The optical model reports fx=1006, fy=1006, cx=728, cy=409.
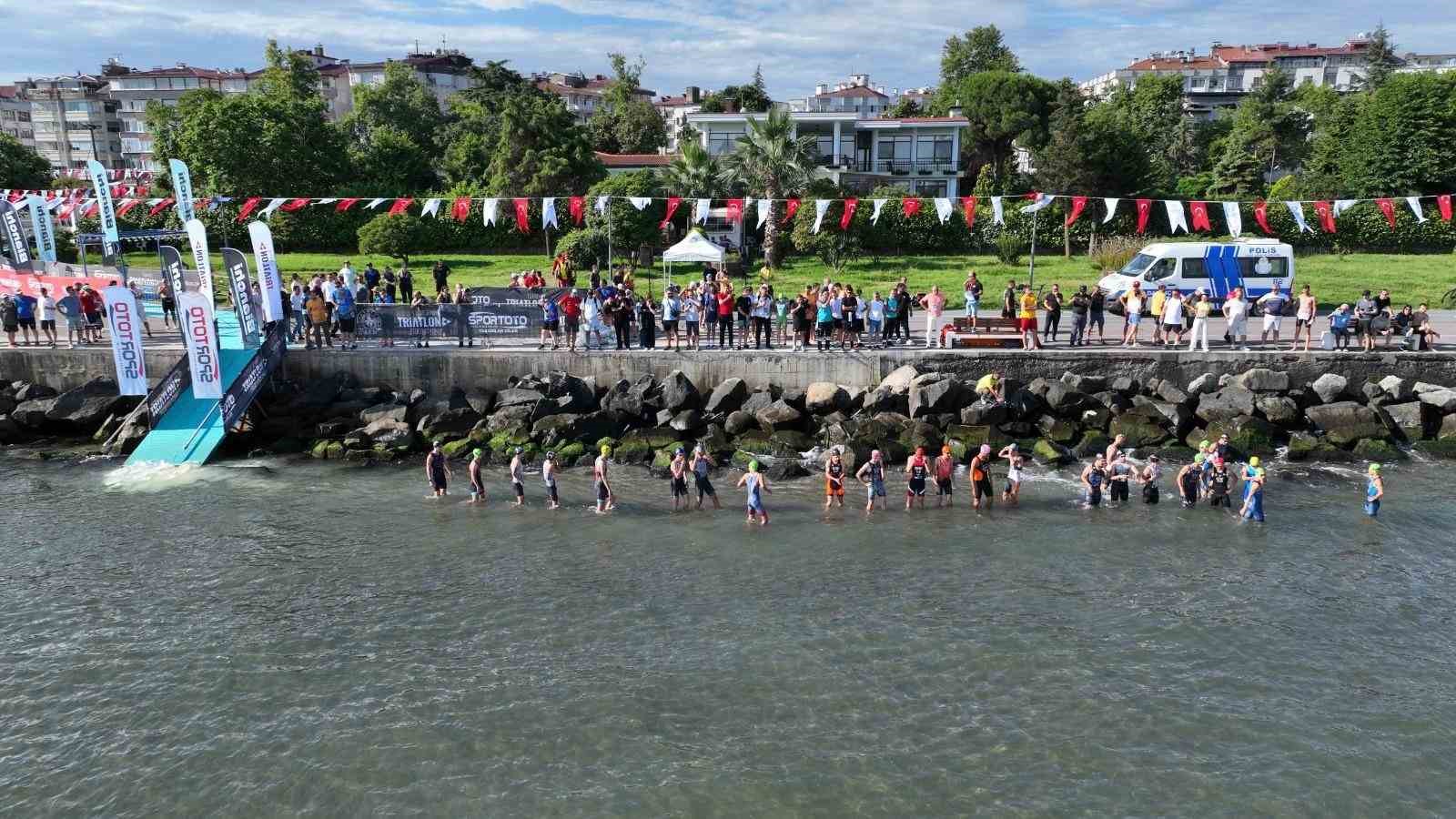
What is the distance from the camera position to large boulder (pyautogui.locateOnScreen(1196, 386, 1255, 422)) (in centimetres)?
2214

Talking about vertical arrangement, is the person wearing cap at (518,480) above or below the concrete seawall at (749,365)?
below

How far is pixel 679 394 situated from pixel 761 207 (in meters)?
12.7

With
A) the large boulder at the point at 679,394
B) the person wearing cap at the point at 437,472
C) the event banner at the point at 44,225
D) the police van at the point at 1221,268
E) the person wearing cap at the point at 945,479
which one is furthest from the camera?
the event banner at the point at 44,225

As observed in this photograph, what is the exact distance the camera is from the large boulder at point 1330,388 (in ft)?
75.1

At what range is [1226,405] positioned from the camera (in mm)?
22281

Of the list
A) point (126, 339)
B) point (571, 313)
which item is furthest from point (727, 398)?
point (126, 339)

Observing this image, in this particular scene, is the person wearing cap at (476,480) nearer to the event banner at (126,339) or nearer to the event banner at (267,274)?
the event banner at (267,274)

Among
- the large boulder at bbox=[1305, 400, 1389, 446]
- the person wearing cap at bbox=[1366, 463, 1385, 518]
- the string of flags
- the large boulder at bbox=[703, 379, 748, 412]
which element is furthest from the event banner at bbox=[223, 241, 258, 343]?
the large boulder at bbox=[1305, 400, 1389, 446]

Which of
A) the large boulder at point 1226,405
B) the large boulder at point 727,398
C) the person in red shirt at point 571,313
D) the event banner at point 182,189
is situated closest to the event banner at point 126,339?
the event banner at point 182,189

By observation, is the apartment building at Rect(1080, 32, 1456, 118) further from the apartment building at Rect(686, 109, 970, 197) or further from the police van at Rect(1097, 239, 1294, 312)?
the police van at Rect(1097, 239, 1294, 312)

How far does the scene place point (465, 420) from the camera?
23.2 meters

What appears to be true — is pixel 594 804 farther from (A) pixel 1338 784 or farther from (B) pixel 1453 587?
(B) pixel 1453 587

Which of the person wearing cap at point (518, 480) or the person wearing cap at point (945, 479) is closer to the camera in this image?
the person wearing cap at point (945, 479)

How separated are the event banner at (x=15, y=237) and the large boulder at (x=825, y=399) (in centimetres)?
2449
